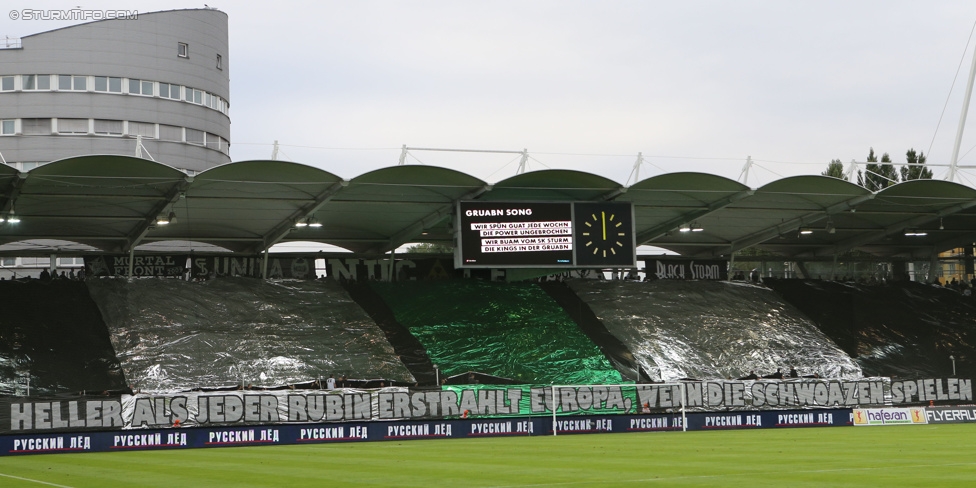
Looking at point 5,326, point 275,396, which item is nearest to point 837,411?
point 275,396

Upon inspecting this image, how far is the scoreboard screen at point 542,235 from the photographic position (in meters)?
32.2

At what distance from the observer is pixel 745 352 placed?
3731 cm

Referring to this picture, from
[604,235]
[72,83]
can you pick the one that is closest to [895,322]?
[604,235]

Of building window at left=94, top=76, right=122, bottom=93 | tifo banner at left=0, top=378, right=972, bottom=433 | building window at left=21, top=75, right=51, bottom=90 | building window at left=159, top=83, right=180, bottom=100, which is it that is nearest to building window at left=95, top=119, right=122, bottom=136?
building window at left=94, top=76, right=122, bottom=93

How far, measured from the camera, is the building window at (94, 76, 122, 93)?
64.4 meters

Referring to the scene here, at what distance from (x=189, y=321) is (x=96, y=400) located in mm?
9480

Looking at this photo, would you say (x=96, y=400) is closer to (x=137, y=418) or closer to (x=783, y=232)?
(x=137, y=418)

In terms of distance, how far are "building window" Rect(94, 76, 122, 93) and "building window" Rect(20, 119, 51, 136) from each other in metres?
3.72

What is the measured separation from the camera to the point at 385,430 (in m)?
26.9

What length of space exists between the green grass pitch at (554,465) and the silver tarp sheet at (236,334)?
918 centimetres

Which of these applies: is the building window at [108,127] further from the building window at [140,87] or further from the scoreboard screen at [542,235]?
the scoreboard screen at [542,235]

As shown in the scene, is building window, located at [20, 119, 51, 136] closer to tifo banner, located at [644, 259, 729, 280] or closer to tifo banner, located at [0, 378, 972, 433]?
tifo banner, located at [644, 259, 729, 280]

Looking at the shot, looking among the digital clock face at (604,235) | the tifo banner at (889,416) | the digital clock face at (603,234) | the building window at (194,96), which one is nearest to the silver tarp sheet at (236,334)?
the digital clock face at (604,235)

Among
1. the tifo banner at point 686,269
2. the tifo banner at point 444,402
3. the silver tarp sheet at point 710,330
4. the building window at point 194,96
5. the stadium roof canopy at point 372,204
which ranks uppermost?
the building window at point 194,96
